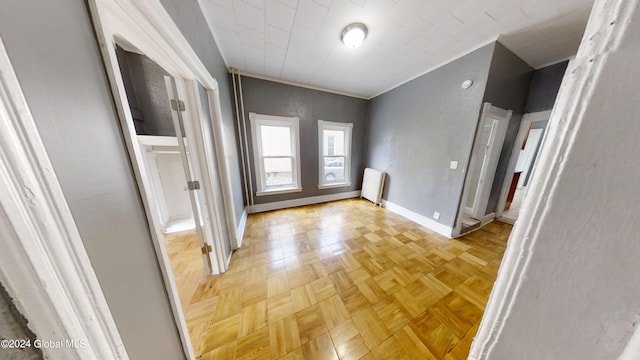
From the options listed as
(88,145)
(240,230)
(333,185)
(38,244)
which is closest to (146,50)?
(88,145)

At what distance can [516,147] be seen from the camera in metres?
2.62

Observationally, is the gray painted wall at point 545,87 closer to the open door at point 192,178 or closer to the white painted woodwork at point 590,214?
the white painted woodwork at point 590,214

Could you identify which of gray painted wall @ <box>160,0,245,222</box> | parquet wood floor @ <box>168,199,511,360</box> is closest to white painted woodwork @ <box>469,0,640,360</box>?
parquet wood floor @ <box>168,199,511,360</box>

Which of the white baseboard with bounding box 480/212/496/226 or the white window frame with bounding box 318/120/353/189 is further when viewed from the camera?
the white window frame with bounding box 318/120/353/189

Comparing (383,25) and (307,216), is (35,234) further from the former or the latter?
(307,216)

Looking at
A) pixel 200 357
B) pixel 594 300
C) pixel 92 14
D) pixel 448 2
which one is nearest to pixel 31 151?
pixel 92 14

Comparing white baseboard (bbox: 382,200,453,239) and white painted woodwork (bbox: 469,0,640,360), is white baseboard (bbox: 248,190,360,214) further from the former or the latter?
white painted woodwork (bbox: 469,0,640,360)

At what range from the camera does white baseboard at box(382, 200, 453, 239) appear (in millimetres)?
2341

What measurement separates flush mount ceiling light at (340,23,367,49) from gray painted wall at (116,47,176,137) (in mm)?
2431

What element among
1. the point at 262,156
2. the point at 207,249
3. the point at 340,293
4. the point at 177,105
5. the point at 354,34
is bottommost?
the point at 340,293

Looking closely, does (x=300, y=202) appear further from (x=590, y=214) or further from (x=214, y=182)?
(x=590, y=214)

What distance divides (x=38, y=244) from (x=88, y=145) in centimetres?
31

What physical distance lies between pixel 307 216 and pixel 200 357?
6.33ft

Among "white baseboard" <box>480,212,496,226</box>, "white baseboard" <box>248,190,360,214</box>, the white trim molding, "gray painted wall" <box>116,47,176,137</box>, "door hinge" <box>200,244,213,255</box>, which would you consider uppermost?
"gray painted wall" <box>116,47,176,137</box>
